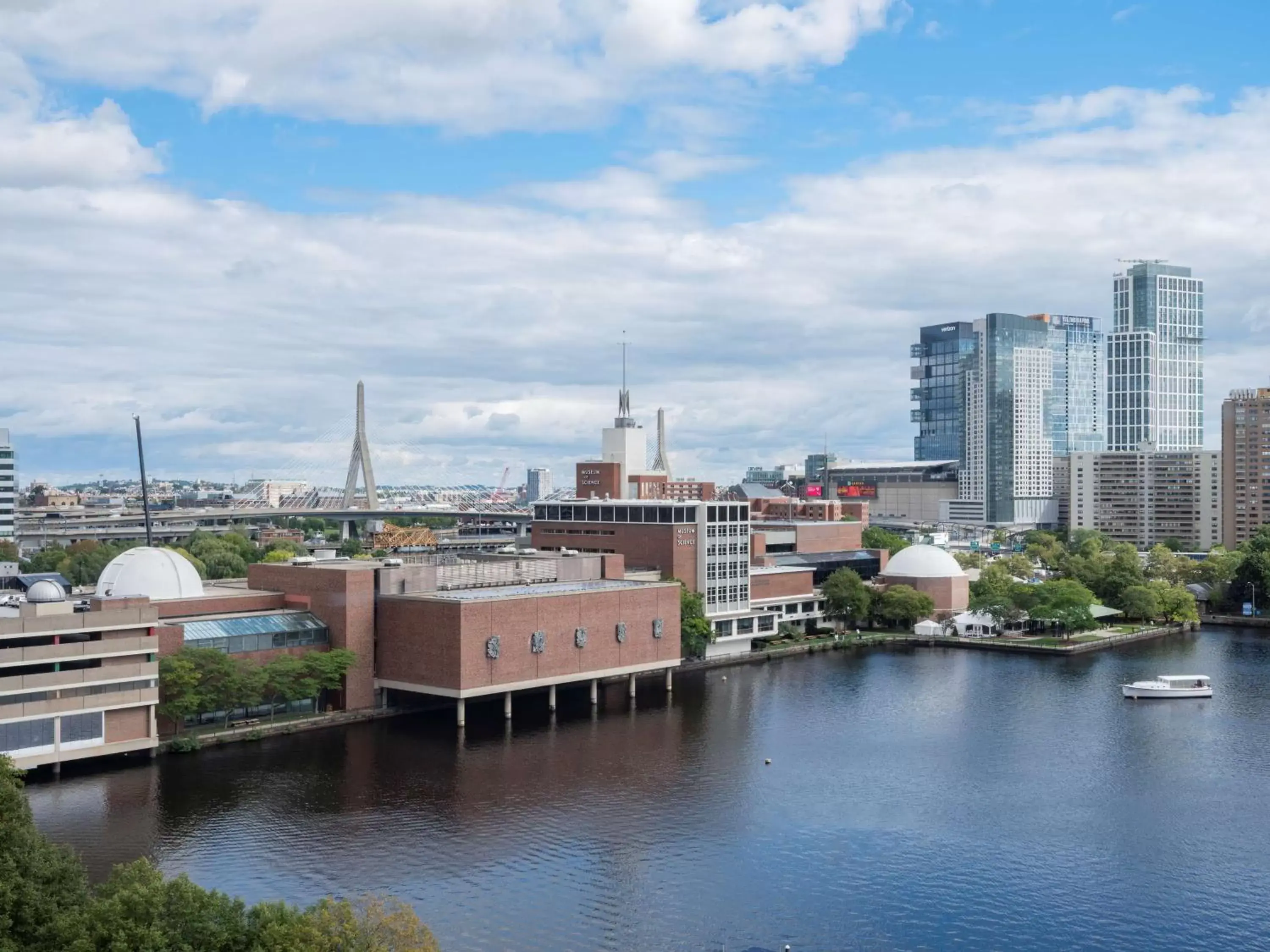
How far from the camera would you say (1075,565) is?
58.2 m

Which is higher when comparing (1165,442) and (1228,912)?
(1165,442)

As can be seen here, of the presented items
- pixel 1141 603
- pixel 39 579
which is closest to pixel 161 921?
pixel 39 579

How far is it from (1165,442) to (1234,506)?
53079 mm

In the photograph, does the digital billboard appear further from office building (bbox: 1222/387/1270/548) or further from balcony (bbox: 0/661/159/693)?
balcony (bbox: 0/661/159/693)

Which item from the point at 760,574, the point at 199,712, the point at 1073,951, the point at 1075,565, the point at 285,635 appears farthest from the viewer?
the point at 1075,565

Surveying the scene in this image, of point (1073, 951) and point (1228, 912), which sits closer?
point (1073, 951)

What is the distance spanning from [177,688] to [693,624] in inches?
695

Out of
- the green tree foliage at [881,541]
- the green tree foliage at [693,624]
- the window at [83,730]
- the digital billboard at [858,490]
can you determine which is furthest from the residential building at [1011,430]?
the window at [83,730]

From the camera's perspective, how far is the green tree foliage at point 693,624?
39.8m

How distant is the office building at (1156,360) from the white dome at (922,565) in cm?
8567

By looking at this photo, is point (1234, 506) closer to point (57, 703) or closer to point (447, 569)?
point (447, 569)

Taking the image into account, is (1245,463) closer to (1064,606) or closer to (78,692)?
(1064,606)

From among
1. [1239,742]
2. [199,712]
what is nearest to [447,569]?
[199,712]

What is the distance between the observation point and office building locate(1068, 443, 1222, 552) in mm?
89250
